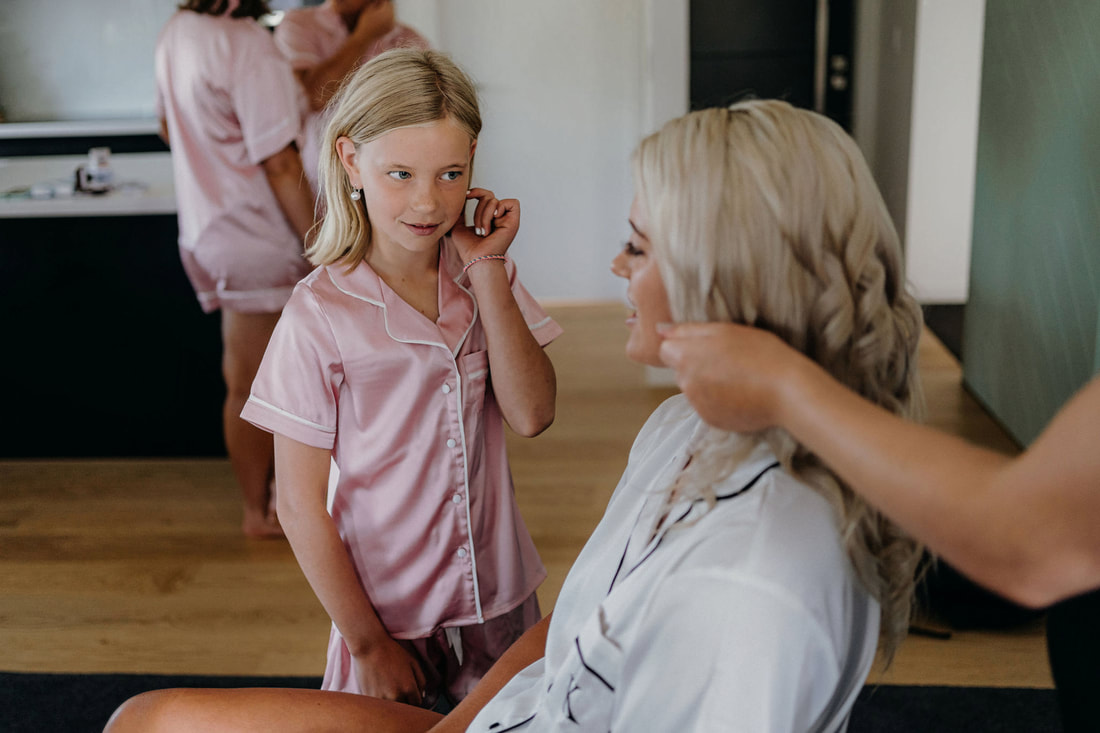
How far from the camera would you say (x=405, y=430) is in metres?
1.31

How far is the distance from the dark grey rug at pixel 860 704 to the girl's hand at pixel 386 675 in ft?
2.93

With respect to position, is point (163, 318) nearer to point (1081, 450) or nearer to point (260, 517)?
point (260, 517)

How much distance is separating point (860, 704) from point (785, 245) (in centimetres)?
142

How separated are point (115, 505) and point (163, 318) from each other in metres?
0.64

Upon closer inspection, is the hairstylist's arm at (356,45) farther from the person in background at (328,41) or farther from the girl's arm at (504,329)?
the girl's arm at (504,329)

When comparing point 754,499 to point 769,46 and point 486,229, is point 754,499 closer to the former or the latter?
point 486,229

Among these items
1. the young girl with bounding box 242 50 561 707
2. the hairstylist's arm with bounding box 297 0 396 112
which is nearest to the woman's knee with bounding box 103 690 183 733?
the young girl with bounding box 242 50 561 707

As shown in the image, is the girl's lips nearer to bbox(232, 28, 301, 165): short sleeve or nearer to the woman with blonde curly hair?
the woman with blonde curly hair

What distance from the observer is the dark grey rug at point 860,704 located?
1.96m

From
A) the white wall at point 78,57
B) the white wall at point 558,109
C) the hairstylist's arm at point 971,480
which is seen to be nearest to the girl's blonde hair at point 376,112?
the hairstylist's arm at point 971,480

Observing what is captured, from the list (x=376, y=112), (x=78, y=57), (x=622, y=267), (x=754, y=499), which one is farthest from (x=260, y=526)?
(x=78, y=57)

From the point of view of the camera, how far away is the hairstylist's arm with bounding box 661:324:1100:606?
68 centimetres

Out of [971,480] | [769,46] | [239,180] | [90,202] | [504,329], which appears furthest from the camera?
[769,46]

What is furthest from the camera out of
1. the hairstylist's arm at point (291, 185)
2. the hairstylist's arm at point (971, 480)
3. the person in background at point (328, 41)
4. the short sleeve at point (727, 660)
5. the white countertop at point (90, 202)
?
the white countertop at point (90, 202)
